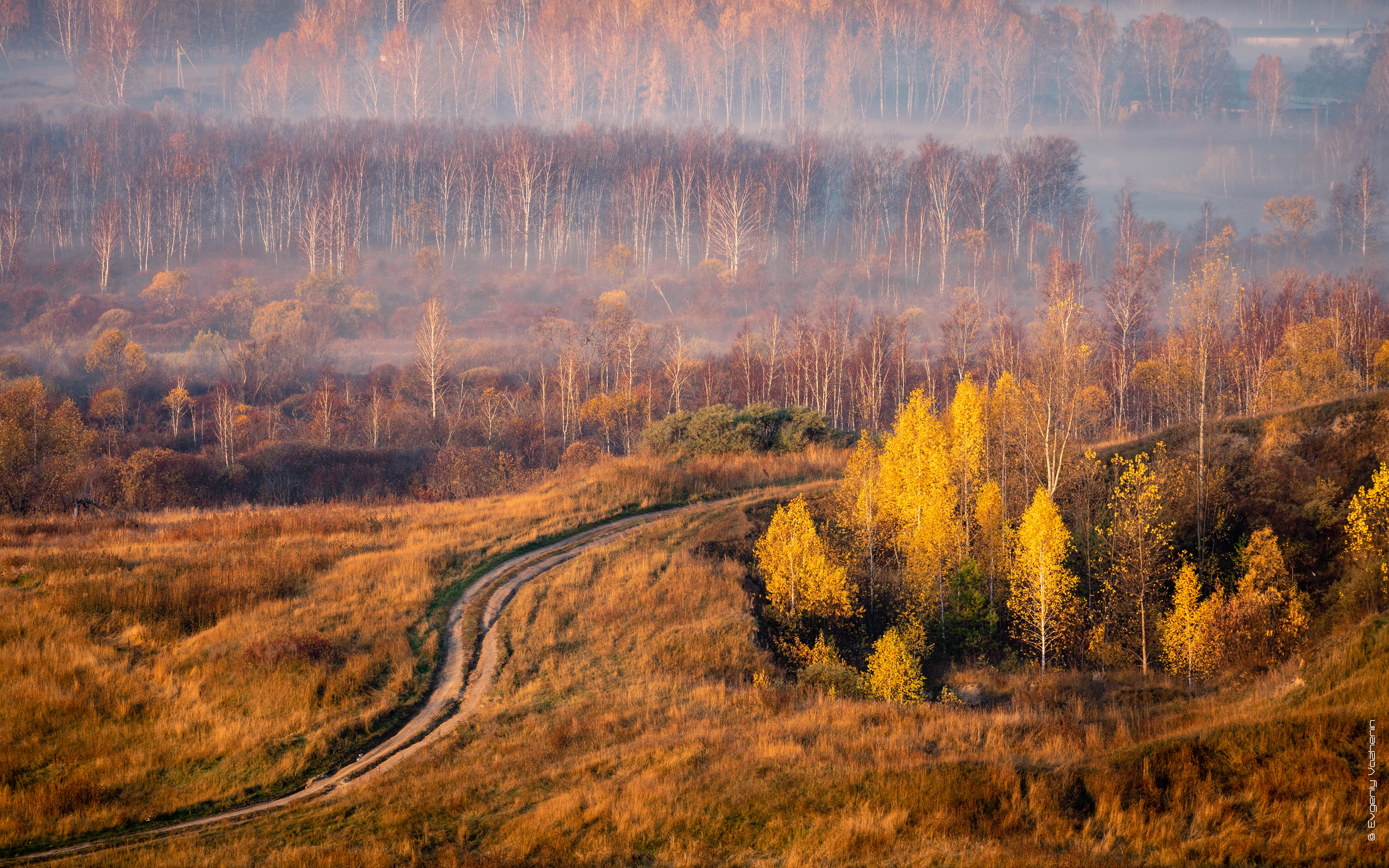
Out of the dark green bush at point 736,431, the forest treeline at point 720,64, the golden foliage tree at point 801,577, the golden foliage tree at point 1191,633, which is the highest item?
the forest treeline at point 720,64

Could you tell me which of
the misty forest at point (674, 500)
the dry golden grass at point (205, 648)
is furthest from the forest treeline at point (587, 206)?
the dry golden grass at point (205, 648)

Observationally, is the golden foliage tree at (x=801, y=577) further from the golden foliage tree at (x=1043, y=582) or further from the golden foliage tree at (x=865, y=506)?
the golden foliage tree at (x=1043, y=582)

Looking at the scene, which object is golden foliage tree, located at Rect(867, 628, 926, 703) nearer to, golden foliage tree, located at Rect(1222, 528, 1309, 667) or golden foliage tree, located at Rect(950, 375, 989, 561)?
golden foliage tree, located at Rect(950, 375, 989, 561)

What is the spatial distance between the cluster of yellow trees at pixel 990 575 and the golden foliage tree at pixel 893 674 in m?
0.07

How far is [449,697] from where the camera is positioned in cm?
1919

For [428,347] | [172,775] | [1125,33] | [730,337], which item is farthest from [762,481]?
[1125,33]

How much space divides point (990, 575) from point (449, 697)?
22500 millimetres

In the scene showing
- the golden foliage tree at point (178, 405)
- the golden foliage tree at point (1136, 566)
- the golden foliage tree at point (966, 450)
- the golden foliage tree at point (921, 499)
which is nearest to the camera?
the golden foliage tree at point (1136, 566)

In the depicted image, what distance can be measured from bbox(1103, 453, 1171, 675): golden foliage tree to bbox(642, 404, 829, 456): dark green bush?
17.5 metres

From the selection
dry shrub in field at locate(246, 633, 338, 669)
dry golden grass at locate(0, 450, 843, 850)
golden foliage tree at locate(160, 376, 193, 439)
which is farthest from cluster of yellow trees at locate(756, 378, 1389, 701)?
golden foliage tree at locate(160, 376, 193, 439)

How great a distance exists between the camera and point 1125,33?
167 meters

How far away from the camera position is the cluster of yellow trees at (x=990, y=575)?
28219 mm

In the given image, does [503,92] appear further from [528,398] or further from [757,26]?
[528,398]

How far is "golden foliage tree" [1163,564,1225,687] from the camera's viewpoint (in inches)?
1109
